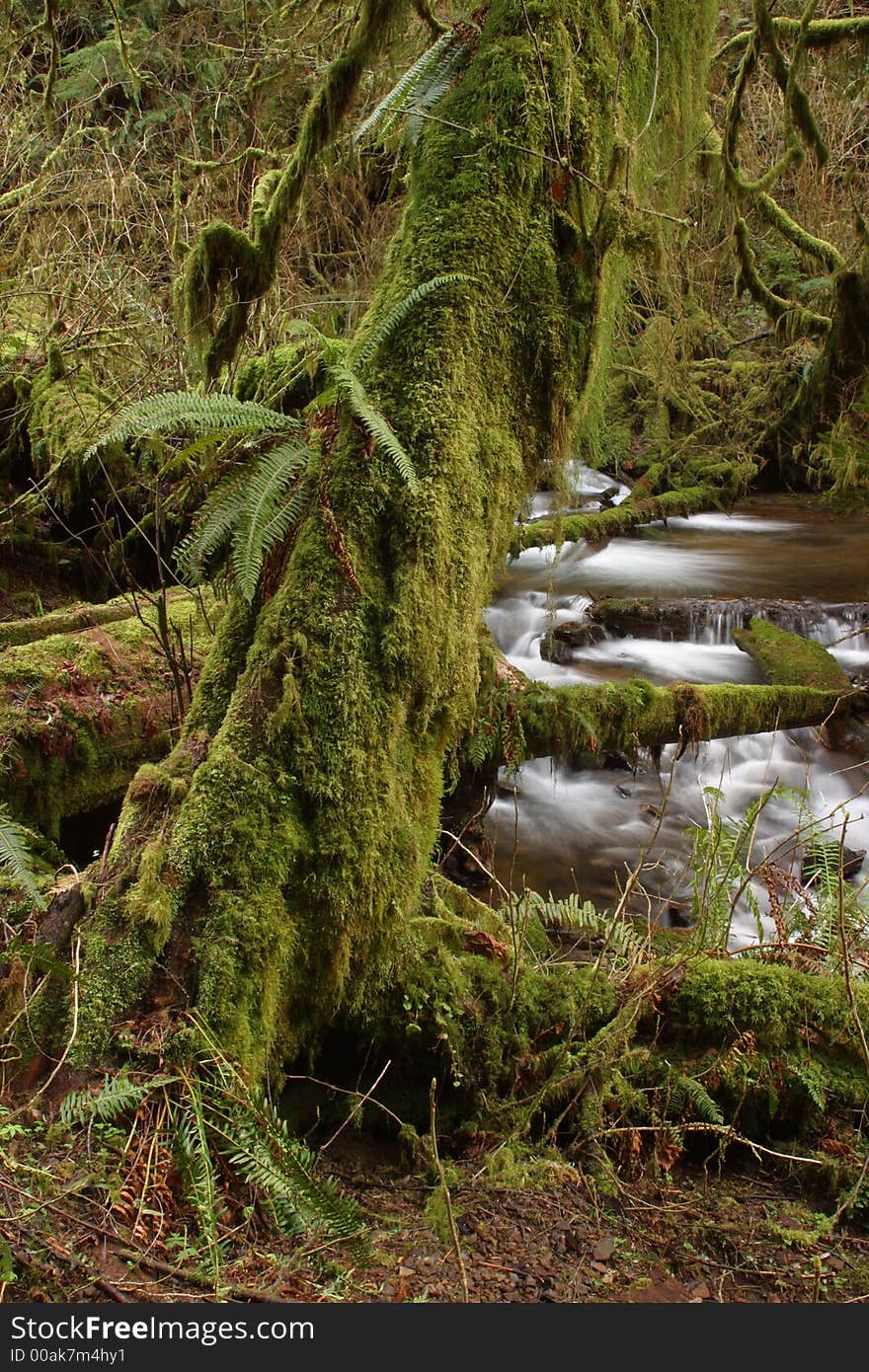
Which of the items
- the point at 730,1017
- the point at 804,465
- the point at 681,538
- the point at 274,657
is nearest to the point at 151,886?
the point at 274,657

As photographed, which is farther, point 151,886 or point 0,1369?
point 151,886

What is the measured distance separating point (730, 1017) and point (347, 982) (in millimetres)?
1399

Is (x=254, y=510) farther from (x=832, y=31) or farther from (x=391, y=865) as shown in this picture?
(x=832, y=31)

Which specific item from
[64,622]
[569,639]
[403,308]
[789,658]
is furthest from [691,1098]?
[569,639]

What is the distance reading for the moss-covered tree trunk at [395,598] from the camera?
243cm

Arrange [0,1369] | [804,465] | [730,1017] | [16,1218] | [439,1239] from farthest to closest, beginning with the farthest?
[804,465] < [730,1017] < [439,1239] < [16,1218] < [0,1369]

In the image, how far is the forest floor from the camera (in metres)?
1.85

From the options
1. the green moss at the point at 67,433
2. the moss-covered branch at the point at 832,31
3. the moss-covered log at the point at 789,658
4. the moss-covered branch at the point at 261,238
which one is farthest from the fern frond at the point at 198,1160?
the moss-covered log at the point at 789,658

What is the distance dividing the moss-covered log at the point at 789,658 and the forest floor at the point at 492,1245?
5000 millimetres

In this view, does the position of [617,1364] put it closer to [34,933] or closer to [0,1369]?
[0,1369]

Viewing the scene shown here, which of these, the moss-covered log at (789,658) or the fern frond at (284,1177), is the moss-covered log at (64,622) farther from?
the moss-covered log at (789,658)

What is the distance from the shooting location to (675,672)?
344 inches

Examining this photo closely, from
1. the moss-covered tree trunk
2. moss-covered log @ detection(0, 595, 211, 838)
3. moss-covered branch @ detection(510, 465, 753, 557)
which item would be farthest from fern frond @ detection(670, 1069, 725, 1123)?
moss-covered branch @ detection(510, 465, 753, 557)

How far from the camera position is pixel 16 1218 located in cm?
181
